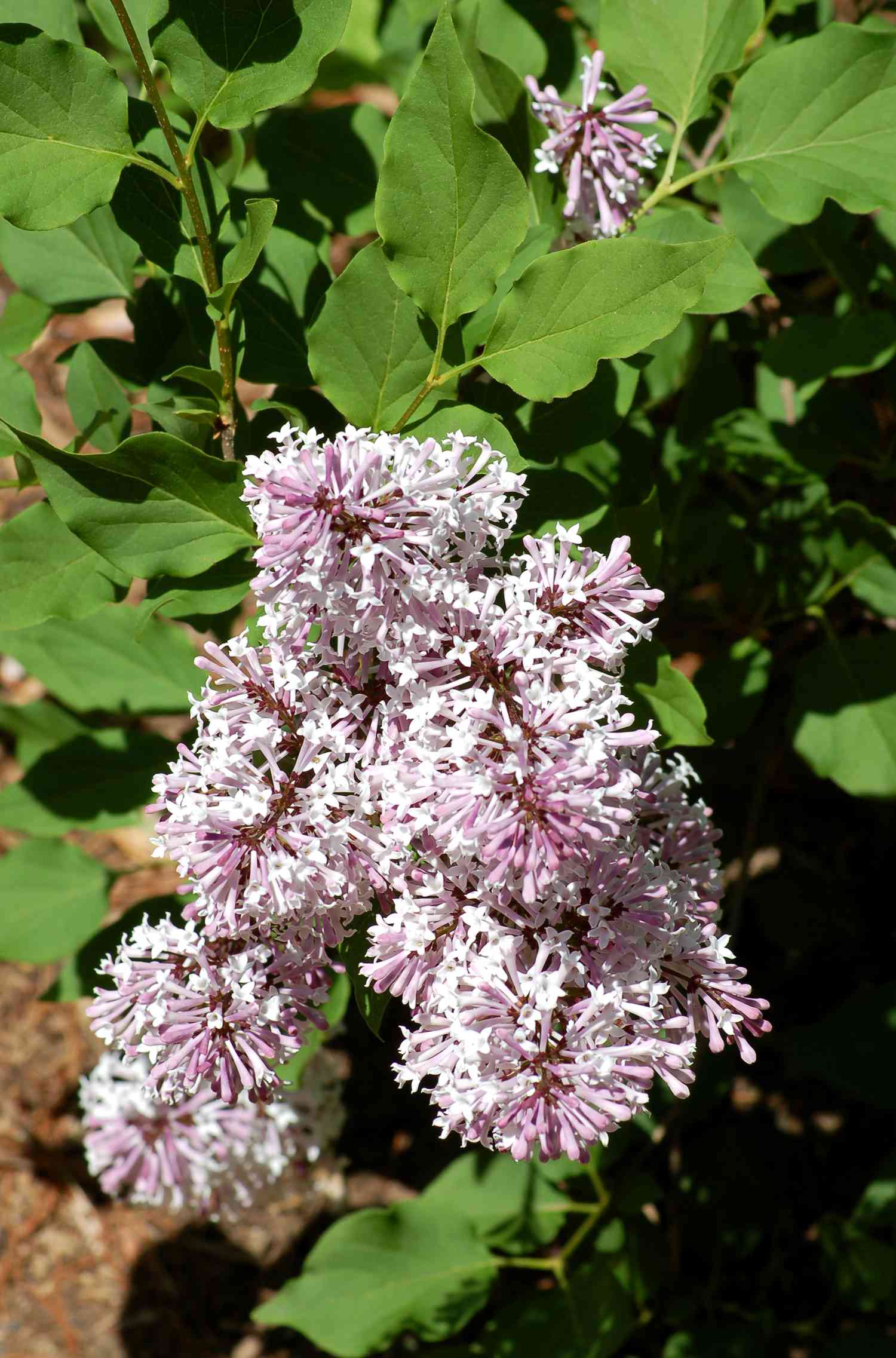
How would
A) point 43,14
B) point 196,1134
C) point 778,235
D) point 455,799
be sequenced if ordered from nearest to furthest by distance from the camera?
1. point 455,799
2. point 43,14
3. point 778,235
4. point 196,1134

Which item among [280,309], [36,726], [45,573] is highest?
[280,309]

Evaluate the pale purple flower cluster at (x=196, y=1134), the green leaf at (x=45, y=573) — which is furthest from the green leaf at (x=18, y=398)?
the pale purple flower cluster at (x=196, y=1134)

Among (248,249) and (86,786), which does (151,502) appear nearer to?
(248,249)

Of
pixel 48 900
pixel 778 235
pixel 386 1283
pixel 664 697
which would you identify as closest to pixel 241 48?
pixel 664 697

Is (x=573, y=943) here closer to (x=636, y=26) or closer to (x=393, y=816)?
(x=393, y=816)

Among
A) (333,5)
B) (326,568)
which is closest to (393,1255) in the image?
(326,568)

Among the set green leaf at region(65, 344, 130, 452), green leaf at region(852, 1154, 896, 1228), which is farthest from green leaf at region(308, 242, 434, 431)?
green leaf at region(852, 1154, 896, 1228)

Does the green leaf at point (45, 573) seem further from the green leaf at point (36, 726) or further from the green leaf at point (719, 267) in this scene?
the green leaf at point (36, 726)
